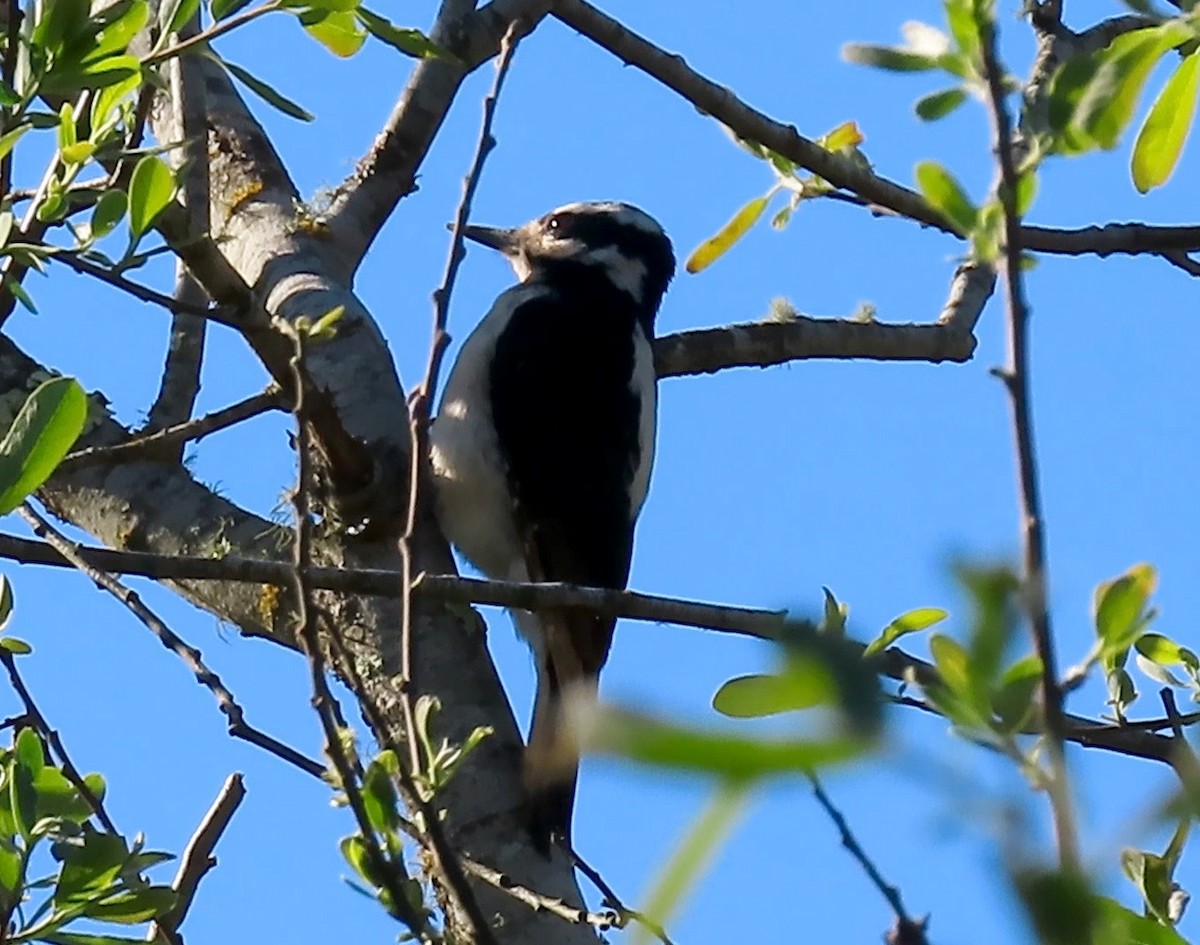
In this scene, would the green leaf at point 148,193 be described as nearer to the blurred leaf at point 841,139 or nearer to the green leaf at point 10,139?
the green leaf at point 10,139

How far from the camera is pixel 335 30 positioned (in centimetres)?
250

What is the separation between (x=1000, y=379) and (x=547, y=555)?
3.47 meters

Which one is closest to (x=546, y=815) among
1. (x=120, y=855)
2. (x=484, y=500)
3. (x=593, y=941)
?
(x=593, y=941)

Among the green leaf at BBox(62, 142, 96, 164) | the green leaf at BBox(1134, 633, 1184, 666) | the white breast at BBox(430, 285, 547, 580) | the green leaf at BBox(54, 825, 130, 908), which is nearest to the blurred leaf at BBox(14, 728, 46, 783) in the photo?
the green leaf at BBox(54, 825, 130, 908)

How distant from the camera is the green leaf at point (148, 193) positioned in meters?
2.01

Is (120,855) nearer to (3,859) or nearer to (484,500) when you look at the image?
(3,859)

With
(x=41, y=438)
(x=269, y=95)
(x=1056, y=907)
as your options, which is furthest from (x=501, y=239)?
(x=1056, y=907)

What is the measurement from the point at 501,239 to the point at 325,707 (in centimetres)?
401

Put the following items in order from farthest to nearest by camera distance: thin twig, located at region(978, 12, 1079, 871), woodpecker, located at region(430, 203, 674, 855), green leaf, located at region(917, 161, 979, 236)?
woodpecker, located at region(430, 203, 674, 855)
green leaf, located at region(917, 161, 979, 236)
thin twig, located at region(978, 12, 1079, 871)

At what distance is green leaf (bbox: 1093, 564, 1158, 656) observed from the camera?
964 mm

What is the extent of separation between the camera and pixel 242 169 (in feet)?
12.6

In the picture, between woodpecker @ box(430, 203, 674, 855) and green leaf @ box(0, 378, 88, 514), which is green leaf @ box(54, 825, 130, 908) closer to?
green leaf @ box(0, 378, 88, 514)

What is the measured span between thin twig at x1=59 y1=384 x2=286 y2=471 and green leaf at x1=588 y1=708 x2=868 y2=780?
2220mm

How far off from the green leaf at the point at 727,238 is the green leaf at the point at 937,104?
6.99 feet
